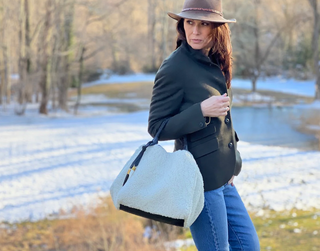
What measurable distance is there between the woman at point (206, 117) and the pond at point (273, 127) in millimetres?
9330

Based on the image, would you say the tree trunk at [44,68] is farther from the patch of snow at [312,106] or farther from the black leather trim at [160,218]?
the black leather trim at [160,218]

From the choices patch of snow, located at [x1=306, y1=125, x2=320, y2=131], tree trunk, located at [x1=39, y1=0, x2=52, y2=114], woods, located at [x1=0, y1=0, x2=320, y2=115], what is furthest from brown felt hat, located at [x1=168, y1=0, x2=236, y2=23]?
tree trunk, located at [x1=39, y1=0, x2=52, y2=114]

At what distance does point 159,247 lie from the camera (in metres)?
5.99

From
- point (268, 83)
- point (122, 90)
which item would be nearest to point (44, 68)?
point (122, 90)

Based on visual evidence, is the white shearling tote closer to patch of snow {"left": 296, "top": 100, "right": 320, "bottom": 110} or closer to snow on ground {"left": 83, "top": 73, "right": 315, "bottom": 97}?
patch of snow {"left": 296, "top": 100, "right": 320, "bottom": 110}

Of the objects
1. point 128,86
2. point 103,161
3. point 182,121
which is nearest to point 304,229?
point 103,161

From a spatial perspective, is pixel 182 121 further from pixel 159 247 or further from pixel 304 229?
pixel 304 229

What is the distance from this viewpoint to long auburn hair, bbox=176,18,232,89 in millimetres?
1703

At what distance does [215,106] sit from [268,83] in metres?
31.4

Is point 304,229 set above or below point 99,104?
above

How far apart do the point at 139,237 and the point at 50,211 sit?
1682 mm

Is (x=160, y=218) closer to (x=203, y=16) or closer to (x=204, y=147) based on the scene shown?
(x=204, y=147)

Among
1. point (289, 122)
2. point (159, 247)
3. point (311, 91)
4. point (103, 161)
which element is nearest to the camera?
point (159, 247)

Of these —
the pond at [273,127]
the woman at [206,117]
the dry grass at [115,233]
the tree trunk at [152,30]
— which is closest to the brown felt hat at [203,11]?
the woman at [206,117]
